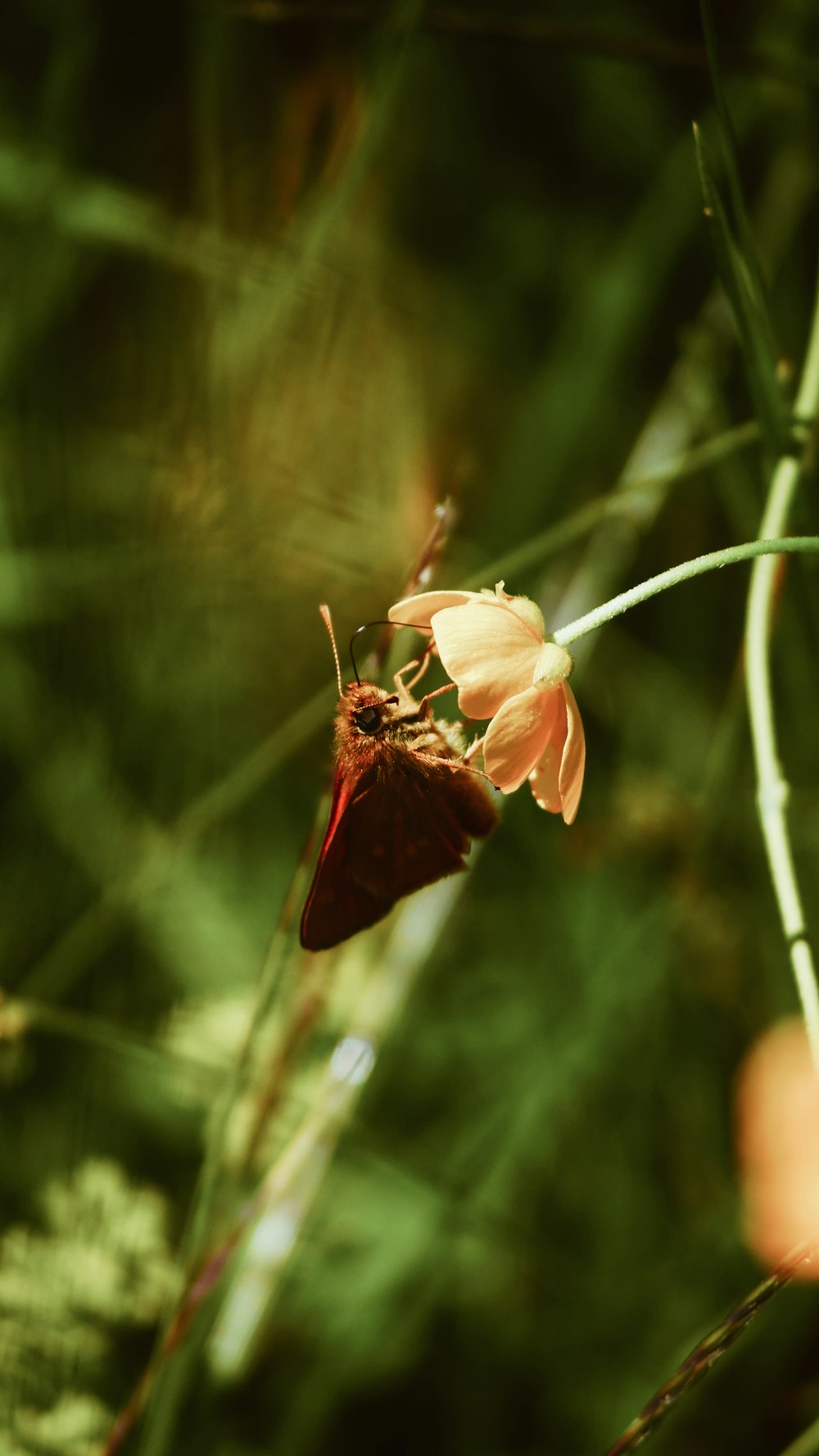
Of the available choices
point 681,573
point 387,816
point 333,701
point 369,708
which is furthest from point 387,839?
point 333,701

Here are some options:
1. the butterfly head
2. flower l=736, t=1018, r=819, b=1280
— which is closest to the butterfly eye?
the butterfly head

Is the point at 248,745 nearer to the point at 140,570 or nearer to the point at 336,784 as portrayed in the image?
the point at 140,570

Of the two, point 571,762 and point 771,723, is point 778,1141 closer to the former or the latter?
point 771,723

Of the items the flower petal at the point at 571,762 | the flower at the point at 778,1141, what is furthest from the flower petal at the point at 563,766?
the flower at the point at 778,1141

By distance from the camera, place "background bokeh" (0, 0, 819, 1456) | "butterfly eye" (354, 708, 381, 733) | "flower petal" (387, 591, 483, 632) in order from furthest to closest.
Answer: "background bokeh" (0, 0, 819, 1456) < "butterfly eye" (354, 708, 381, 733) < "flower petal" (387, 591, 483, 632)

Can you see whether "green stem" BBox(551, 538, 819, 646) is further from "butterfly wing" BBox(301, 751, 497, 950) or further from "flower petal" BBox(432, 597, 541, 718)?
"butterfly wing" BBox(301, 751, 497, 950)

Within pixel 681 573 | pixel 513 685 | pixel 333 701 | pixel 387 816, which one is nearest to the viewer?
pixel 681 573
